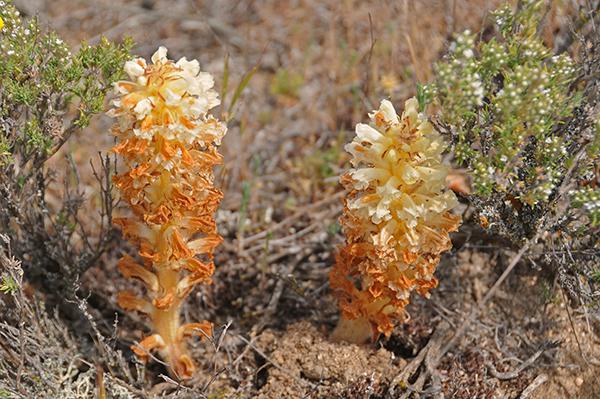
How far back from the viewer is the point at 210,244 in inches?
114

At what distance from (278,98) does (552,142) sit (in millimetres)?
2538

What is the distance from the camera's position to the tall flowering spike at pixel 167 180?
245 centimetres

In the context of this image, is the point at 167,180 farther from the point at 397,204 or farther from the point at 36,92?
the point at 397,204

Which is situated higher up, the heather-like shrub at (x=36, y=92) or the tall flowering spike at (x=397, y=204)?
the heather-like shrub at (x=36, y=92)

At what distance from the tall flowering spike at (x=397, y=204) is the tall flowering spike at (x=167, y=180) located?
0.55 m

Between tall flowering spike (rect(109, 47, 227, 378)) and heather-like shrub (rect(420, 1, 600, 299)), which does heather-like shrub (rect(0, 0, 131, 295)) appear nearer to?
tall flowering spike (rect(109, 47, 227, 378))

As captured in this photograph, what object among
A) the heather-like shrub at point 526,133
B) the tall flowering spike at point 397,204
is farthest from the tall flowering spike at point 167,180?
the heather-like shrub at point 526,133

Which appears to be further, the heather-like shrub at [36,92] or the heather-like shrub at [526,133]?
the heather-like shrub at [36,92]

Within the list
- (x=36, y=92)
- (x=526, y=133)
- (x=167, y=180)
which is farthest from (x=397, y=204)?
(x=36, y=92)

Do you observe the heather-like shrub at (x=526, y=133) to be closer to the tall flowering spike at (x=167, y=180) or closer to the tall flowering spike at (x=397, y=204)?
the tall flowering spike at (x=397, y=204)

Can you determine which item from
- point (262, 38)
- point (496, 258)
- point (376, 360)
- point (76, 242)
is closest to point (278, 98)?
point (262, 38)

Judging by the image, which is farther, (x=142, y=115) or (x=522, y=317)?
(x=522, y=317)

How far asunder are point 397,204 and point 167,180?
86 centimetres

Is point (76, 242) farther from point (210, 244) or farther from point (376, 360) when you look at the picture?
point (376, 360)
